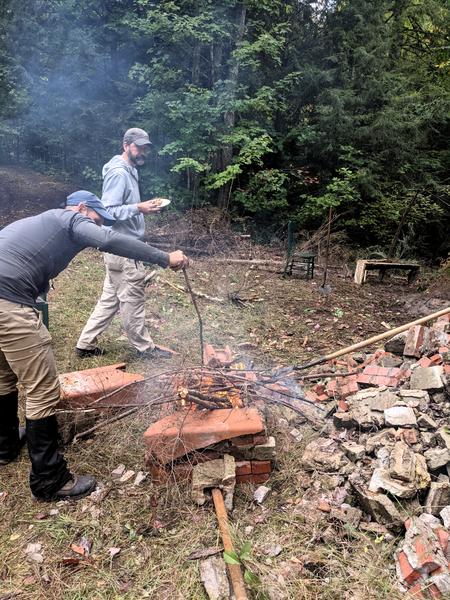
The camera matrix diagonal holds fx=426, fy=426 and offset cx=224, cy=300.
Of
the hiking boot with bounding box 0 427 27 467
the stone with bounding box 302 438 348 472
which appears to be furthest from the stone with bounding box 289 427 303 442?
the hiking boot with bounding box 0 427 27 467

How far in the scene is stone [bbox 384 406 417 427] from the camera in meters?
2.84

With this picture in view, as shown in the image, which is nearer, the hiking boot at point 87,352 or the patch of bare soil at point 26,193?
the hiking boot at point 87,352

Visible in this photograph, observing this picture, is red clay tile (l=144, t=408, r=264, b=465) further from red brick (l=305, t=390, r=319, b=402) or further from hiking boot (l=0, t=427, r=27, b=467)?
red brick (l=305, t=390, r=319, b=402)

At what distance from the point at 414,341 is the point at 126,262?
282cm

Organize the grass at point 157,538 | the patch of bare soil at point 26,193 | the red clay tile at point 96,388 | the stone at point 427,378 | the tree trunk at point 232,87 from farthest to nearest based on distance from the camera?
1. the tree trunk at point 232,87
2. the patch of bare soil at point 26,193
3. the stone at point 427,378
4. the red clay tile at point 96,388
5. the grass at point 157,538

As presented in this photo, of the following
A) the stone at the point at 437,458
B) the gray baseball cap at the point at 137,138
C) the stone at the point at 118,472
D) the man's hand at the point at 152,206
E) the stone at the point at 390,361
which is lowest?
the stone at the point at 118,472

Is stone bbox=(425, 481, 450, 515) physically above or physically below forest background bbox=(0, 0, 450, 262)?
below

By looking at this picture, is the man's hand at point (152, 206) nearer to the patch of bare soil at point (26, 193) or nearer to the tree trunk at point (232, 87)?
the patch of bare soil at point (26, 193)

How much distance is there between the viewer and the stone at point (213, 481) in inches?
100

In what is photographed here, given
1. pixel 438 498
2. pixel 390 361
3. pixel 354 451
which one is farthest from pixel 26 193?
pixel 438 498

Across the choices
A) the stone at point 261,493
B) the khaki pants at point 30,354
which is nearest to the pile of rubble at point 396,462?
the stone at point 261,493

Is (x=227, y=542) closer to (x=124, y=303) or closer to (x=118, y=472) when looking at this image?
(x=118, y=472)

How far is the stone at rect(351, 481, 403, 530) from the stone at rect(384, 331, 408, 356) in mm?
2014

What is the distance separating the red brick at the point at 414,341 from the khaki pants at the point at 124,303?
99.2 inches
